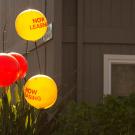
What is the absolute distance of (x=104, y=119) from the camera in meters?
6.51

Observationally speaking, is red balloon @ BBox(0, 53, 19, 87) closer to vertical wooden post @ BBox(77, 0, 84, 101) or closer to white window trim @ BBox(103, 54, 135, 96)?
vertical wooden post @ BBox(77, 0, 84, 101)

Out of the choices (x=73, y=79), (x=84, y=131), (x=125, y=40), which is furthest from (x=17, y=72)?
(x=125, y=40)

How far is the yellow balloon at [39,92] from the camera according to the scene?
213 inches

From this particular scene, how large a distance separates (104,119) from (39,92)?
1374 millimetres

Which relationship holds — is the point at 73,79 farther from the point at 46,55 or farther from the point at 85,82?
the point at 46,55

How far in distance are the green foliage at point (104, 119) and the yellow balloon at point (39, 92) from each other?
0.86 m

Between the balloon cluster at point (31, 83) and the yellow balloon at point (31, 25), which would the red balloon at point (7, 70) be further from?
the yellow balloon at point (31, 25)

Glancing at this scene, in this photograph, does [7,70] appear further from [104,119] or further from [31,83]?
[104,119]

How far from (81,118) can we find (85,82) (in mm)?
1229

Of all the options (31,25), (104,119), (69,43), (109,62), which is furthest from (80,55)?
(31,25)

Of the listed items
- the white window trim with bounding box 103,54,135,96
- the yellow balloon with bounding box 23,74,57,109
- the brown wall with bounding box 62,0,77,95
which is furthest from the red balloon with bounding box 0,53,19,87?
the white window trim with bounding box 103,54,135,96

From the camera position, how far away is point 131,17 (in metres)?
8.01

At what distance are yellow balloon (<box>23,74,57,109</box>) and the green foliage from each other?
864mm

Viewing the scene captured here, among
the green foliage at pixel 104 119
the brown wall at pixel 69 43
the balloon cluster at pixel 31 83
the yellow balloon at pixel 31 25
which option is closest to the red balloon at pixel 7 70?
the balloon cluster at pixel 31 83
